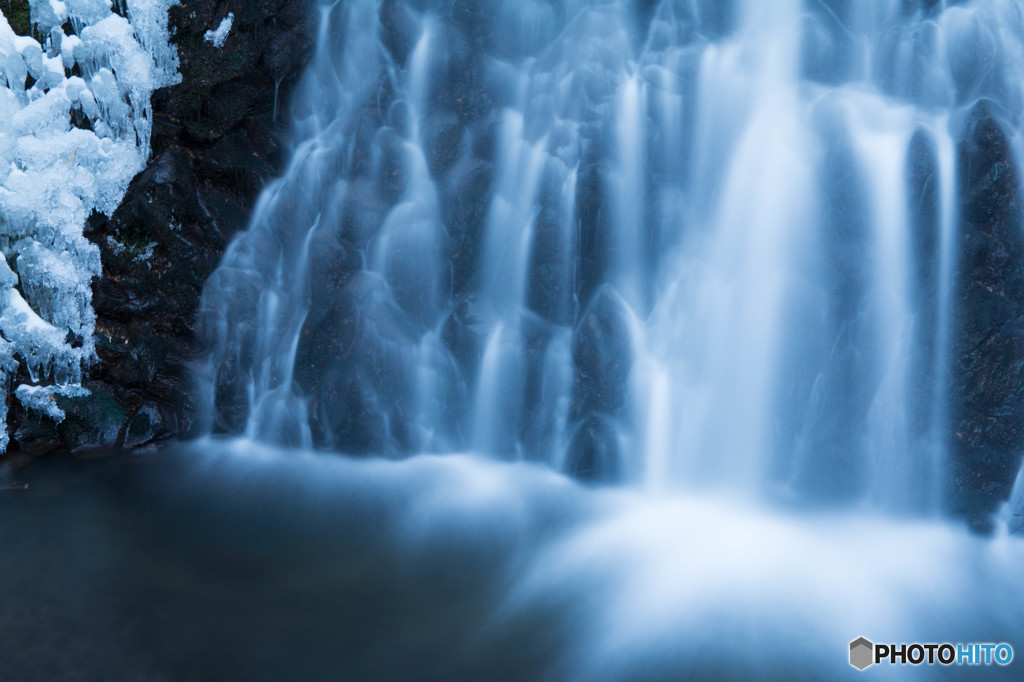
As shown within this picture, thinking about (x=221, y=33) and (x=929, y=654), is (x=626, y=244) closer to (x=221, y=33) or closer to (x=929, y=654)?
(x=929, y=654)

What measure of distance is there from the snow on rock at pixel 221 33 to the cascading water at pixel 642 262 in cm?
74

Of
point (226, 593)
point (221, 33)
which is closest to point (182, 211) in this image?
point (221, 33)

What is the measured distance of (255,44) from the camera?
21.4 feet

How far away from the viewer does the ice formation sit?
6.13 meters

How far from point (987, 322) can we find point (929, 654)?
2295 mm

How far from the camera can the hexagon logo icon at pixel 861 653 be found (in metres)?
4.26

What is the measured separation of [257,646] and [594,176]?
4.02 metres

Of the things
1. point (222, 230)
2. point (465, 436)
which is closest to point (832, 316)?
point (465, 436)

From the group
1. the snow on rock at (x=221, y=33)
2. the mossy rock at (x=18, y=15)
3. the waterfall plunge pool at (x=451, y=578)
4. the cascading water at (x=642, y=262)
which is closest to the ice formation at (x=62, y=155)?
the mossy rock at (x=18, y=15)

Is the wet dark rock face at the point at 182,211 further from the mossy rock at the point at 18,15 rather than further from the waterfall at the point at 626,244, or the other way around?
the mossy rock at the point at 18,15

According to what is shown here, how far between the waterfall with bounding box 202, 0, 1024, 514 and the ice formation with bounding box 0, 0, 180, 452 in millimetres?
1097

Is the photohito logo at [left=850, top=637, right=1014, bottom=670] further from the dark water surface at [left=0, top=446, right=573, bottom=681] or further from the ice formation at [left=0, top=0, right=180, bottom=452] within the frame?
the ice formation at [left=0, top=0, right=180, bottom=452]

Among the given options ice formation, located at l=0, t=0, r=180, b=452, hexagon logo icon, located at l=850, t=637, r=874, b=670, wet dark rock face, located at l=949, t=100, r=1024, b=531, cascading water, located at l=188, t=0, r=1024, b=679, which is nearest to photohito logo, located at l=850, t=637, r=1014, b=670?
hexagon logo icon, located at l=850, t=637, r=874, b=670

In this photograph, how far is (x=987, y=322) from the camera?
5.31 metres
